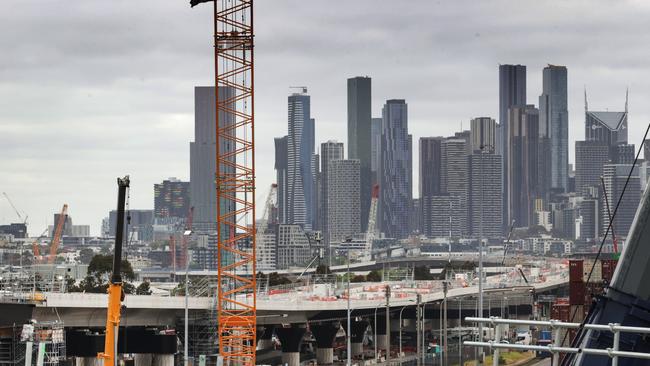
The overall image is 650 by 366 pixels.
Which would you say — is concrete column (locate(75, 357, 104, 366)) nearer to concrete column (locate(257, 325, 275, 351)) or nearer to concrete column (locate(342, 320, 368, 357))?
concrete column (locate(257, 325, 275, 351))

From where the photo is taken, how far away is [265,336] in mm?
143500

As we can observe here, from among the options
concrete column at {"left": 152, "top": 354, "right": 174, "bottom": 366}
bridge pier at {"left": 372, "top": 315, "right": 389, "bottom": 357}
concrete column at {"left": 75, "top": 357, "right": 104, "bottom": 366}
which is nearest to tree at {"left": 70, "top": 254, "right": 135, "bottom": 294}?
bridge pier at {"left": 372, "top": 315, "right": 389, "bottom": 357}

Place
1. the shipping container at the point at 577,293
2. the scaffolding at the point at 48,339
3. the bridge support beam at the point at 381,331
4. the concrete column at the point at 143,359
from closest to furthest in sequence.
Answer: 1. the scaffolding at the point at 48,339
2. the shipping container at the point at 577,293
3. the concrete column at the point at 143,359
4. the bridge support beam at the point at 381,331

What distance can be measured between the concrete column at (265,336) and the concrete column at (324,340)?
435 cm

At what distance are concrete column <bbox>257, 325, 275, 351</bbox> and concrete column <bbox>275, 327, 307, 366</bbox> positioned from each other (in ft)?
18.4

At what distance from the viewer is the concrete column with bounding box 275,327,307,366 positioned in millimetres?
123062

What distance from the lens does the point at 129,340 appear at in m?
102

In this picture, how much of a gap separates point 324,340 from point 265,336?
501 inches

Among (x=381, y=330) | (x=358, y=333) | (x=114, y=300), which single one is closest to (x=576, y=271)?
(x=358, y=333)

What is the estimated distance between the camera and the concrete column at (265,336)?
131400 mm

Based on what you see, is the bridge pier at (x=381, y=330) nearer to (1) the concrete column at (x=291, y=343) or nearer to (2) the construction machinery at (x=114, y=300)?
(1) the concrete column at (x=291, y=343)

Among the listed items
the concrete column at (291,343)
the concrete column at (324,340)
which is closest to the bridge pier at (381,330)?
the concrete column at (324,340)

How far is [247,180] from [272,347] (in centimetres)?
7210

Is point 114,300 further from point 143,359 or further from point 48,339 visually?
point 143,359
